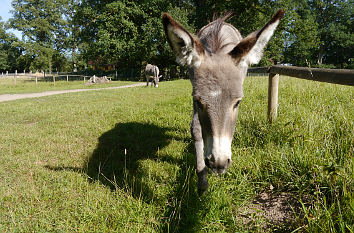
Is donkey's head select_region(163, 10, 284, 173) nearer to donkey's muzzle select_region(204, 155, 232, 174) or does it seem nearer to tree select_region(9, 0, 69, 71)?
donkey's muzzle select_region(204, 155, 232, 174)

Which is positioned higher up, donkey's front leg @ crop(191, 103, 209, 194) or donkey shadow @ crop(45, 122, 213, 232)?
donkey's front leg @ crop(191, 103, 209, 194)

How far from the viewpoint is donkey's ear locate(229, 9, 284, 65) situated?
194 cm

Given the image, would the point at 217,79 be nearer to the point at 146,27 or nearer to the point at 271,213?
the point at 271,213

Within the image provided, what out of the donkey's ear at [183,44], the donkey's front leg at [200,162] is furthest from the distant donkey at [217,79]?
the donkey's front leg at [200,162]

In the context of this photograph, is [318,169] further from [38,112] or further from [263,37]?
[38,112]

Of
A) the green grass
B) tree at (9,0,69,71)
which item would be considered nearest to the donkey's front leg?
the green grass

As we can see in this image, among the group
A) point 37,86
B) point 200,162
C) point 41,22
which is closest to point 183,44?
point 200,162

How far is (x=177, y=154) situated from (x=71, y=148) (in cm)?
228

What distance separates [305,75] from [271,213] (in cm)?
174

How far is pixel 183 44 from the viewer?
2.08 metres

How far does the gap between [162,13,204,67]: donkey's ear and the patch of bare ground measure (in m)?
1.68

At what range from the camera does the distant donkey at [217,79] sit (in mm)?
1844

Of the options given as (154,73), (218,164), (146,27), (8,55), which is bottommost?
(218,164)

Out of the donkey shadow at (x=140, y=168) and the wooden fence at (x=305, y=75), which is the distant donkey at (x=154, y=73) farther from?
the wooden fence at (x=305, y=75)
